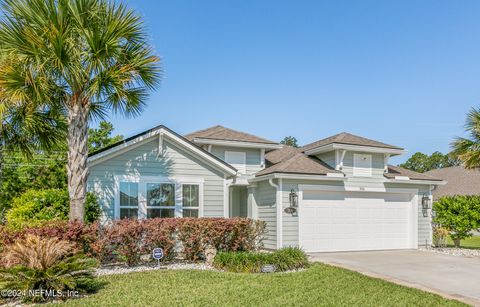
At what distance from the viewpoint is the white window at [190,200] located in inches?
531

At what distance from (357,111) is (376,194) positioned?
5.93 metres

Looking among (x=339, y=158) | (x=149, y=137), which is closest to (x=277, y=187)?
(x=339, y=158)

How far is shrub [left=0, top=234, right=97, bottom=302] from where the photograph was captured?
22.4ft

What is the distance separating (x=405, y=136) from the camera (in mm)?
24047

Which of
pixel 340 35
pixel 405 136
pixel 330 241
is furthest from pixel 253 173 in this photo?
pixel 405 136

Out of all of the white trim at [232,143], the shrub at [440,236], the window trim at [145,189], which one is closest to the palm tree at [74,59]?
the window trim at [145,189]

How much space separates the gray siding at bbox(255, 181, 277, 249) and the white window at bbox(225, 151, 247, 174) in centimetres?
105

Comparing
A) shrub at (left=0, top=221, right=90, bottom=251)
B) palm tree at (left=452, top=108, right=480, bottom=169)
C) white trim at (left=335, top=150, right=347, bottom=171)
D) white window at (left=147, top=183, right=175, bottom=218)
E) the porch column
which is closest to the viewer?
shrub at (left=0, top=221, right=90, bottom=251)

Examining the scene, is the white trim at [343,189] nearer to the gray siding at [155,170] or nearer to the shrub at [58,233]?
the gray siding at [155,170]

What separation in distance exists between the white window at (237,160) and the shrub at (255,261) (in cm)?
602

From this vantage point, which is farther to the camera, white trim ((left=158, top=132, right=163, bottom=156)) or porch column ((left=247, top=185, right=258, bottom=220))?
porch column ((left=247, top=185, right=258, bottom=220))

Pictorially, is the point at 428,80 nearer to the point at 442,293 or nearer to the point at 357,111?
the point at 357,111

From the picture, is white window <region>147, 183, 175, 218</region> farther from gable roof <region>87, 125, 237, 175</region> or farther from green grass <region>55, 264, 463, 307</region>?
green grass <region>55, 264, 463, 307</region>

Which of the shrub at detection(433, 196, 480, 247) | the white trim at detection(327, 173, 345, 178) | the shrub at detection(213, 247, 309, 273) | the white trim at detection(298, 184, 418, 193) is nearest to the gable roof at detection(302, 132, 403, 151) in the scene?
the white trim at detection(327, 173, 345, 178)
